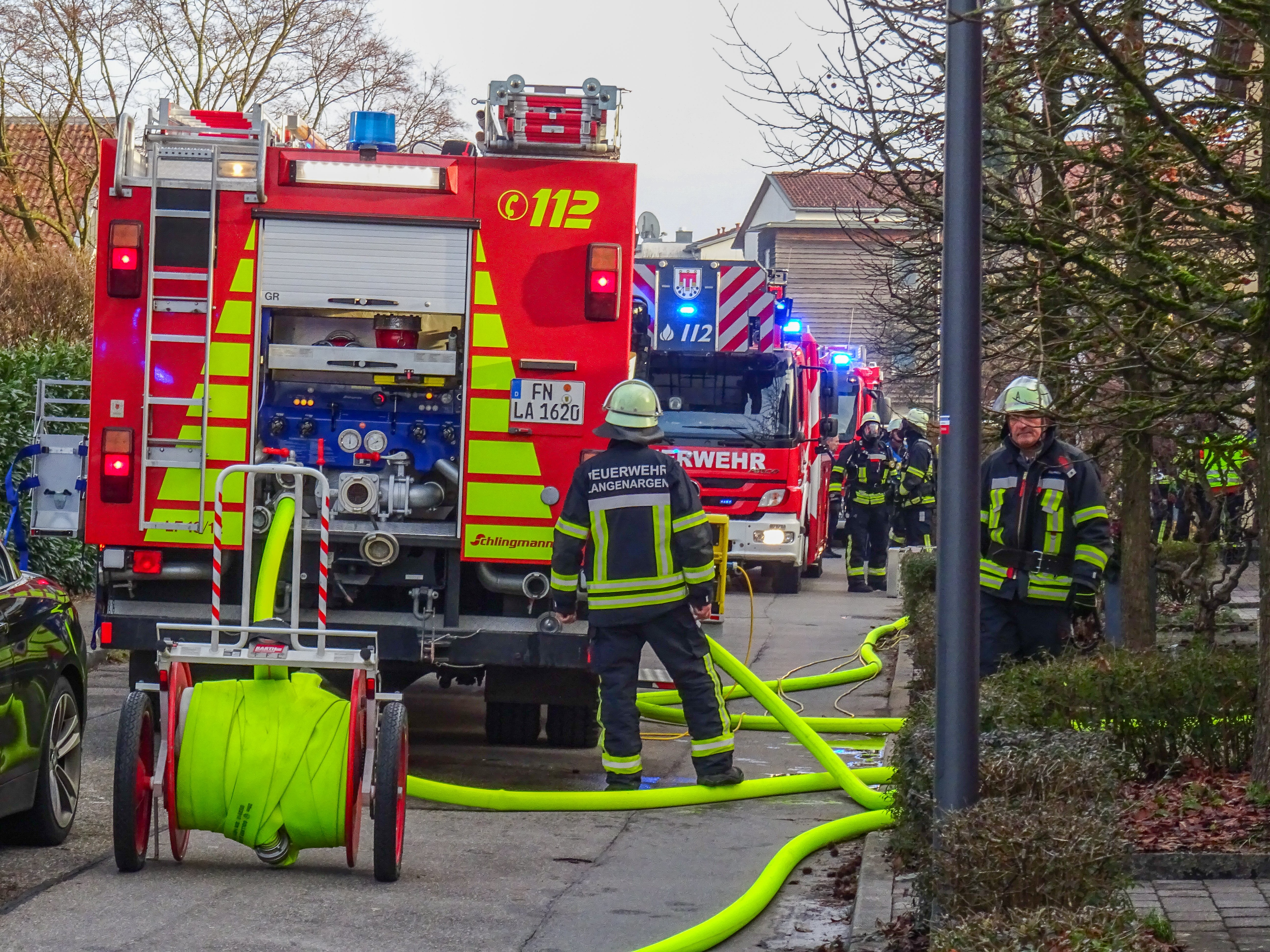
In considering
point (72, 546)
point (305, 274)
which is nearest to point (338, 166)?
point (305, 274)

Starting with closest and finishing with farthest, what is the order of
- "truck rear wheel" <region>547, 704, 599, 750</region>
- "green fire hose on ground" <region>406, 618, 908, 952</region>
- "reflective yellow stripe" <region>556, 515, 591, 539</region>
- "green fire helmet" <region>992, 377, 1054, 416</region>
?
1. "green fire hose on ground" <region>406, 618, 908, 952</region>
2. "green fire helmet" <region>992, 377, 1054, 416</region>
3. "reflective yellow stripe" <region>556, 515, 591, 539</region>
4. "truck rear wheel" <region>547, 704, 599, 750</region>

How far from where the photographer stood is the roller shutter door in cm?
830

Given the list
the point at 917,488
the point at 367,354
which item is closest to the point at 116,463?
the point at 367,354

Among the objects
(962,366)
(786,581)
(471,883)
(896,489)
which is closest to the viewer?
(962,366)

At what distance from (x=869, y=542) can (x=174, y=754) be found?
1429 centimetres

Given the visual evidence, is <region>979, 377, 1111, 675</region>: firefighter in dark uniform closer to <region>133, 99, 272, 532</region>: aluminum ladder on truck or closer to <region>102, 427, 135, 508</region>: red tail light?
<region>133, 99, 272, 532</region>: aluminum ladder on truck

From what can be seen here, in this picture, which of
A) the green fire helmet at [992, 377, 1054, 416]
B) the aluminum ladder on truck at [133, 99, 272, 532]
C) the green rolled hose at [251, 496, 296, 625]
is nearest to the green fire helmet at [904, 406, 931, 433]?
the green fire helmet at [992, 377, 1054, 416]

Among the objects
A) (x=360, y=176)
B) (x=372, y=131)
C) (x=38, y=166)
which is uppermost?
(x=38, y=166)

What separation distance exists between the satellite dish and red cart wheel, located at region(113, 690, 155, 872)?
614 inches

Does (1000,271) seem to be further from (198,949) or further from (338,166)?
(198,949)

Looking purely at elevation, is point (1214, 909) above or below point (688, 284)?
below

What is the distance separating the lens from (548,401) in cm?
830

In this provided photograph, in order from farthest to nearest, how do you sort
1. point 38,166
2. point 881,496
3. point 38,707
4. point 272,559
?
point 38,166 < point 881,496 < point 272,559 < point 38,707

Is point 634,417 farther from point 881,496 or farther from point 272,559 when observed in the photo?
point 881,496
